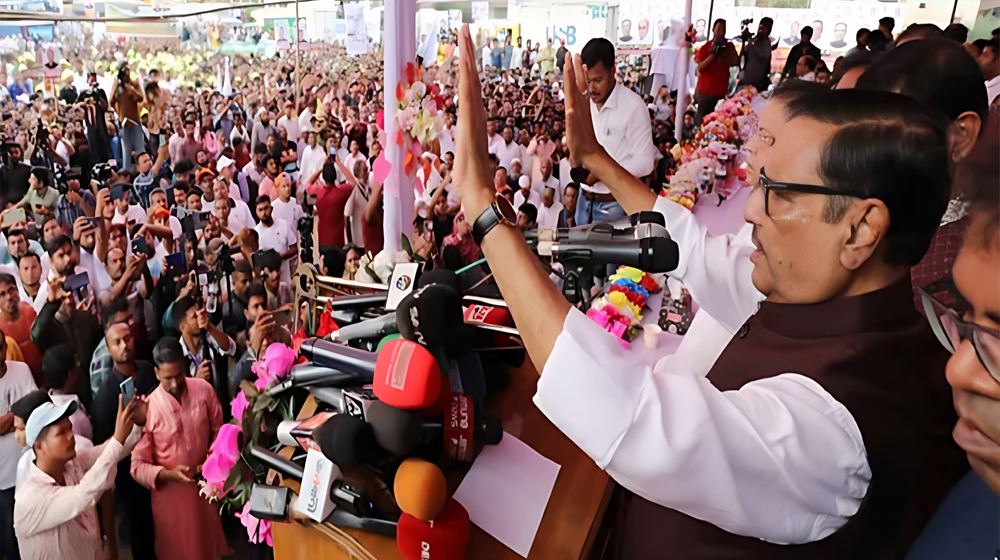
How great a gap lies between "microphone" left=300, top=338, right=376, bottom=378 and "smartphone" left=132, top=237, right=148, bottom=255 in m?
1.85

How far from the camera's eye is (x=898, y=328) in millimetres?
832

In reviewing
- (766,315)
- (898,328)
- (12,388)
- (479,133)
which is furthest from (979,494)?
(12,388)

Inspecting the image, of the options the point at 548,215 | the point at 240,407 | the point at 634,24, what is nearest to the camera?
the point at 240,407

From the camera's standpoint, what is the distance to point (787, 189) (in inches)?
33.2

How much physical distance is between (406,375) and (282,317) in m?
1.68

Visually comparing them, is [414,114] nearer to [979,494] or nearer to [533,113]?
[533,113]

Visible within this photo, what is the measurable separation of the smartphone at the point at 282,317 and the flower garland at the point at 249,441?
3.78 ft

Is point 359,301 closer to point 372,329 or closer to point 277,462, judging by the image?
point 372,329

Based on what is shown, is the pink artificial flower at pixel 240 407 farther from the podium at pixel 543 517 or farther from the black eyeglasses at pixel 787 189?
the black eyeglasses at pixel 787 189

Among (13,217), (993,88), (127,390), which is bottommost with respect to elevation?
(127,390)

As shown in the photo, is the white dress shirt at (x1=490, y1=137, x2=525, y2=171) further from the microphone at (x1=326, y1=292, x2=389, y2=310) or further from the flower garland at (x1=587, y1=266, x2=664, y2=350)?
the microphone at (x1=326, y1=292, x2=389, y2=310)

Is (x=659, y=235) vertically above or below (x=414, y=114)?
below

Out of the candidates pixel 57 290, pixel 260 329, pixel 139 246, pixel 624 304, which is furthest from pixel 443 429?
pixel 139 246

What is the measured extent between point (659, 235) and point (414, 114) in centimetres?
92
